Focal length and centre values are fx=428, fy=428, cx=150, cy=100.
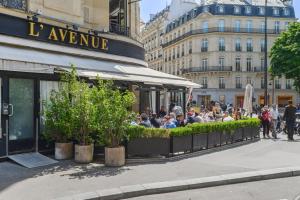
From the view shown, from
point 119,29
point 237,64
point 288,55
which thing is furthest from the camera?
point 237,64

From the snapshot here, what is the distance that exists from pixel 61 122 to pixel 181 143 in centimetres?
353

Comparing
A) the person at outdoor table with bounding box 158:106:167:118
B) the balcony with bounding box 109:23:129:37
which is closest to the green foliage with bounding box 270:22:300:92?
the person at outdoor table with bounding box 158:106:167:118

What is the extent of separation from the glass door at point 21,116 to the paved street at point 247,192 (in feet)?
15.5

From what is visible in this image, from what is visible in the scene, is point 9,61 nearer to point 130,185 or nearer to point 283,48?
point 130,185

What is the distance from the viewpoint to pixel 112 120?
10602mm

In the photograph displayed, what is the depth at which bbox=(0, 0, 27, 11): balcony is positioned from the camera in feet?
39.5

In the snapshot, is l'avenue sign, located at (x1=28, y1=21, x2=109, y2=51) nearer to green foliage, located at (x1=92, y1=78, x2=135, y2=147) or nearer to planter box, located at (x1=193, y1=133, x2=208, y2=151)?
green foliage, located at (x1=92, y1=78, x2=135, y2=147)

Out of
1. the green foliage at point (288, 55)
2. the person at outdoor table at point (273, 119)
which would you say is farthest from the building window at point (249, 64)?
the person at outdoor table at point (273, 119)

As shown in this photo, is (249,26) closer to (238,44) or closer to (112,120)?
(238,44)

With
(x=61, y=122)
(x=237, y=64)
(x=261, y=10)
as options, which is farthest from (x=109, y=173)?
(x=261, y=10)

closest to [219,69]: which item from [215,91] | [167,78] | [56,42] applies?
[215,91]

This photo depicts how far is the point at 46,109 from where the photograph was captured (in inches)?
447

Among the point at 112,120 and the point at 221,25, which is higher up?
the point at 221,25

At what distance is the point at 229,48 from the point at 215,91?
6.81 metres
